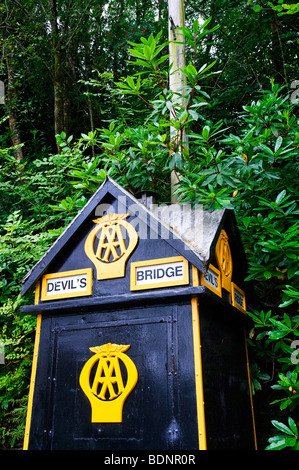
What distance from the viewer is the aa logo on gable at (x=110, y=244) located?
10.6ft

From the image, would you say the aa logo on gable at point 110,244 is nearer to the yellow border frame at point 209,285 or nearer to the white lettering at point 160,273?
the white lettering at point 160,273

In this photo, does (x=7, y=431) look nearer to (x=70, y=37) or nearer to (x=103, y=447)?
(x=103, y=447)

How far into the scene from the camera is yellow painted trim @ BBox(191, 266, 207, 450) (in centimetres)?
262

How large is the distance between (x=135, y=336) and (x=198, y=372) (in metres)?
0.57

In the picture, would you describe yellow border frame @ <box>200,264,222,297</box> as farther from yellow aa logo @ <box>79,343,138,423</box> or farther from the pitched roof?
yellow aa logo @ <box>79,343,138,423</box>

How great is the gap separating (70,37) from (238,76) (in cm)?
339

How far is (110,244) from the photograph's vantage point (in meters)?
3.34

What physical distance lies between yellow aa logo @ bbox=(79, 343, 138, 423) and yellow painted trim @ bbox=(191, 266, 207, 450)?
0.49 m

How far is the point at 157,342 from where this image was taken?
2939mm
